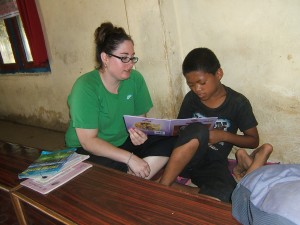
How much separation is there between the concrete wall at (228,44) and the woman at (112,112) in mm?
451

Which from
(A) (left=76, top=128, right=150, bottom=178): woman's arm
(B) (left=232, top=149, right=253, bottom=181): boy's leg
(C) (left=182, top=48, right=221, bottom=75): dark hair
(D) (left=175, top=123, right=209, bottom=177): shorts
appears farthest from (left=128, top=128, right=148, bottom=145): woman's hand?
(B) (left=232, top=149, right=253, bottom=181): boy's leg

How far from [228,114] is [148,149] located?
Result: 612 millimetres

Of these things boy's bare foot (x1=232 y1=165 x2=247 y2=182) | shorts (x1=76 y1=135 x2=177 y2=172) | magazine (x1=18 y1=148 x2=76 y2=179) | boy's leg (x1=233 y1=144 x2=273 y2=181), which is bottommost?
boy's bare foot (x1=232 y1=165 x2=247 y2=182)

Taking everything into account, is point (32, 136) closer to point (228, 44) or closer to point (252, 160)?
point (228, 44)

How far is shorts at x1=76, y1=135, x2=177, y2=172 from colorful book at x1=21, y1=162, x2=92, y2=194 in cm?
37

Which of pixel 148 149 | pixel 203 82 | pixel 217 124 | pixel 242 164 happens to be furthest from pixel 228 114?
pixel 148 149

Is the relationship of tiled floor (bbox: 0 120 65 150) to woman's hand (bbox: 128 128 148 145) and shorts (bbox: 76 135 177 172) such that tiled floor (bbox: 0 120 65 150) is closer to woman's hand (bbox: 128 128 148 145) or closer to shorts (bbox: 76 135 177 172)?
shorts (bbox: 76 135 177 172)

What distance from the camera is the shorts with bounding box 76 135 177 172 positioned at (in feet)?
5.93

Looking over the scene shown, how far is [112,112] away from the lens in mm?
1950

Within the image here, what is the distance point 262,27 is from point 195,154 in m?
1.04

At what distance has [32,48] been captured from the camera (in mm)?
3656

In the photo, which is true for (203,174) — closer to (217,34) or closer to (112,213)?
(112,213)

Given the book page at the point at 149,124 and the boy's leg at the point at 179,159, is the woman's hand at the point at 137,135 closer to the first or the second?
the book page at the point at 149,124

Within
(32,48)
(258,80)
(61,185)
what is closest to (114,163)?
(61,185)
